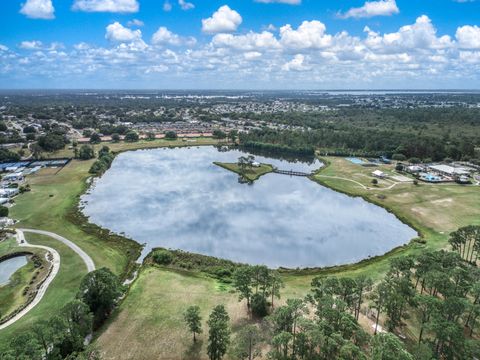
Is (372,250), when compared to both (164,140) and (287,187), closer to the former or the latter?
(287,187)

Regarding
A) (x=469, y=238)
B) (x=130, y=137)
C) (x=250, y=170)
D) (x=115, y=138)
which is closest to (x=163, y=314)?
(x=469, y=238)

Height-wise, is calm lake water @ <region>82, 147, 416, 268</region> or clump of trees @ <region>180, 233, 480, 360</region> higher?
clump of trees @ <region>180, 233, 480, 360</region>

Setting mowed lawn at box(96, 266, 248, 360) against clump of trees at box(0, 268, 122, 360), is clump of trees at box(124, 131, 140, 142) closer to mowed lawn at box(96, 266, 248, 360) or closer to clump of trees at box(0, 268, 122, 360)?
mowed lawn at box(96, 266, 248, 360)

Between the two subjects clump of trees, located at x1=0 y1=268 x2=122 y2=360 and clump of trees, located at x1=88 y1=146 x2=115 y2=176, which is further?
clump of trees, located at x1=88 y1=146 x2=115 y2=176

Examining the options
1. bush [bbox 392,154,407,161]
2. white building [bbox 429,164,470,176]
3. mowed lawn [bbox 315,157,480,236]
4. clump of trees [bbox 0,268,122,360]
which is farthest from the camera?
bush [bbox 392,154,407,161]

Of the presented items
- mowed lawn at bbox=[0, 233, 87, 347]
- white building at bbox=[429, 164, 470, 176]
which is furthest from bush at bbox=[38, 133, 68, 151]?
white building at bbox=[429, 164, 470, 176]

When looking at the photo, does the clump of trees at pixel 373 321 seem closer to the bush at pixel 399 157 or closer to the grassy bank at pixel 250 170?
the grassy bank at pixel 250 170

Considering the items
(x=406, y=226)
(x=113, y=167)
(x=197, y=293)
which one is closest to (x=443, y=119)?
(x=406, y=226)
